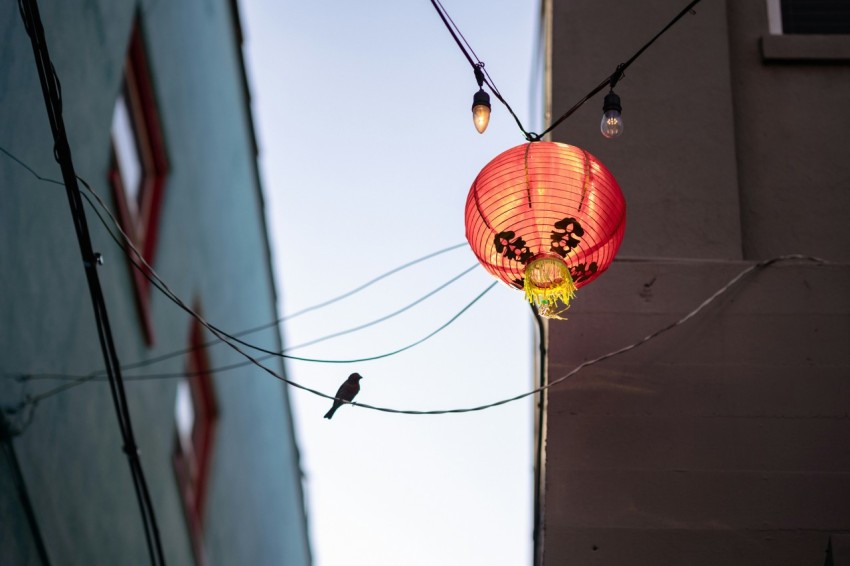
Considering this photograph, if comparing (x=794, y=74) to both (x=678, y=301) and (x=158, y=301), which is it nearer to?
(x=678, y=301)

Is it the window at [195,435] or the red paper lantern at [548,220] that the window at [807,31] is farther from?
the window at [195,435]

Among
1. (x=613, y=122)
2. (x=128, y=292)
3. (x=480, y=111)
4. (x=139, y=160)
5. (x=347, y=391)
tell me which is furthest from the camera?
(x=139, y=160)

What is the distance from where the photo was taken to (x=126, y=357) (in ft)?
29.5

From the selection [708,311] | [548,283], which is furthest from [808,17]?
[548,283]

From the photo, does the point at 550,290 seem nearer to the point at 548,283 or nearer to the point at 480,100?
the point at 548,283

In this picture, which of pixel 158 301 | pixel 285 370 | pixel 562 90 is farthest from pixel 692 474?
pixel 285 370

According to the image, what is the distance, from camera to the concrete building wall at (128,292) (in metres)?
6.70

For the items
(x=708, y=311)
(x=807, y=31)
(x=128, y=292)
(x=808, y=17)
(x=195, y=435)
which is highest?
(x=808, y=17)

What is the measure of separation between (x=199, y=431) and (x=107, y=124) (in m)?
4.59

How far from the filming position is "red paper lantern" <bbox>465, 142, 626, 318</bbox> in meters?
5.33

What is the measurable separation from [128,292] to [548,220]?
5116mm

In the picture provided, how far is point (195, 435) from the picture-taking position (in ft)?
39.2

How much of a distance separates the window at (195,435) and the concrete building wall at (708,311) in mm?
5446

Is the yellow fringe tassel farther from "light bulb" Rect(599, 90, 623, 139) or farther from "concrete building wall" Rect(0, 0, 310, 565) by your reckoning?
"concrete building wall" Rect(0, 0, 310, 565)
